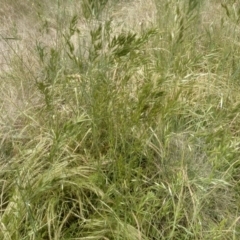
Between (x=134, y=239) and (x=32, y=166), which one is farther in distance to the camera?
(x=32, y=166)

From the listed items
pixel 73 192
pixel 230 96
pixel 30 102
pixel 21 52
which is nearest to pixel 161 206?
pixel 73 192

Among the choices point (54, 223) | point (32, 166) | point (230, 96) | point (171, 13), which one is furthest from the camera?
point (171, 13)

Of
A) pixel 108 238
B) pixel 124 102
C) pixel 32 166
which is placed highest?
pixel 124 102

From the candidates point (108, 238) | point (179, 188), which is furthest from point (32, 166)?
point (179, 188)

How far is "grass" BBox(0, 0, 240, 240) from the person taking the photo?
5.32 ft

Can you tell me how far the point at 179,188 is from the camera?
5.50 feet

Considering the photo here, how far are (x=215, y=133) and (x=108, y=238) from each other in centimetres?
57

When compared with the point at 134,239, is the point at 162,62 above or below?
above

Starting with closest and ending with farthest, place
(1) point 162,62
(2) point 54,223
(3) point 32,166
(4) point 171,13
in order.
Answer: (2) point 54,223, (3) point 32,166, (1) point 162,62, (4) point 171,13

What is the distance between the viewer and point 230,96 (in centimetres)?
218

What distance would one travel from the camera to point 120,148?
185 centimetres

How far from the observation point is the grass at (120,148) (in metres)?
1.62

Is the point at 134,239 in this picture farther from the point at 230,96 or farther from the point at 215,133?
the point at 230,96

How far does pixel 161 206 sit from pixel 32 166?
0.54 m
